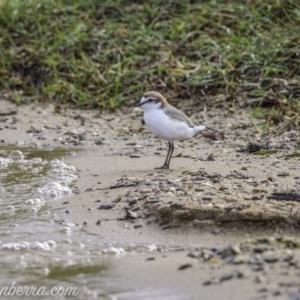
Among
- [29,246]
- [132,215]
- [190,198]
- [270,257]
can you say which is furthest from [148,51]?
[270,257]

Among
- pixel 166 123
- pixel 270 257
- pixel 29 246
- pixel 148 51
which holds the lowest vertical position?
pixel 29 246

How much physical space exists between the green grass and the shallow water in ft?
10.1

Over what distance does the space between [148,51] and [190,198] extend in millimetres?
5354

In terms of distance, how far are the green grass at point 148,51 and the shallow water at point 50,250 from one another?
308 centimetres

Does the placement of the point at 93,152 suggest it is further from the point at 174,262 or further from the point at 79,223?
the point at 174,262

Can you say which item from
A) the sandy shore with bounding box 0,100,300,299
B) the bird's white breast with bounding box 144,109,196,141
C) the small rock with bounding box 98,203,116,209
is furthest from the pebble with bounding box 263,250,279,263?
the bird's white breast with bounding box 144,109,196,141

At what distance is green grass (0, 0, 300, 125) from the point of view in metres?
10.8

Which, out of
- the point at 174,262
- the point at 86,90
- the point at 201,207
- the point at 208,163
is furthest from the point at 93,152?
the point at 174,262

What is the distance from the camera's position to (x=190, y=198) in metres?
6.45

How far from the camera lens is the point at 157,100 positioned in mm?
8430

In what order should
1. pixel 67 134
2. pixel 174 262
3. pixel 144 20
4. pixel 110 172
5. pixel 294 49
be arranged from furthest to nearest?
pixel 144 20 → pixel 294 49 → pixel 67 134 → pixel 110 172 → pixel 174 262

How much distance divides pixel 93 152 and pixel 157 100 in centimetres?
98

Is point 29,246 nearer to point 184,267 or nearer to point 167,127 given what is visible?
point 184,267

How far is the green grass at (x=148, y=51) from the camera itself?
10776 mm
